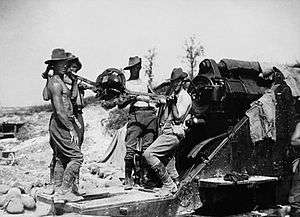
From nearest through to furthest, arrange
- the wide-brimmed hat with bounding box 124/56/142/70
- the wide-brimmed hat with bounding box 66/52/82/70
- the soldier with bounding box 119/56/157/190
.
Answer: the wide-brimmed hat with bounding box 66/52/82/70, the soldier with bounding box 119/56/157/190, the wide-brimmed hat with bounding box 124/56/142/70

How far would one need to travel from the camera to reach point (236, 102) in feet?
23.8

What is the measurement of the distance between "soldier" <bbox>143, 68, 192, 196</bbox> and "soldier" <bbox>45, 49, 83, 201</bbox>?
42.0 inches

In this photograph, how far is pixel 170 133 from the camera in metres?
6.50

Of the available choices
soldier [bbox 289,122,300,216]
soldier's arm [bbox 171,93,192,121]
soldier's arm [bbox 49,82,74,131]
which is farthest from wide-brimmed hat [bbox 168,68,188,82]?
soldier [bbox 289,122,300,216]

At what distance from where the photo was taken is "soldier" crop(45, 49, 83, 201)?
598 centimetres

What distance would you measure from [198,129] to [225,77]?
3.18 ft

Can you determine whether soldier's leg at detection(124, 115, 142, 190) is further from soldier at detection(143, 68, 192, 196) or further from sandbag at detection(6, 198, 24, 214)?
sandbag at detection(6, 198, 24, 214)

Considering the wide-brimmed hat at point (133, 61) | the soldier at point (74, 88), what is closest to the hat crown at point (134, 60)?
the wide-brimmed hat at point (133, 61)

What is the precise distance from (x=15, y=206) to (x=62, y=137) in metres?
1.43

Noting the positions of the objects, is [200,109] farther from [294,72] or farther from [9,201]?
[9,201]

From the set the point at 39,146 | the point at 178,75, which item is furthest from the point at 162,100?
the point at 39,146

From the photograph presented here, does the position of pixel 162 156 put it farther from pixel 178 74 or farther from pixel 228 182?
pixel 178 74

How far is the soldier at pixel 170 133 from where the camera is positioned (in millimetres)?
6371

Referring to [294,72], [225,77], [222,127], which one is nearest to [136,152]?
[222,127]
